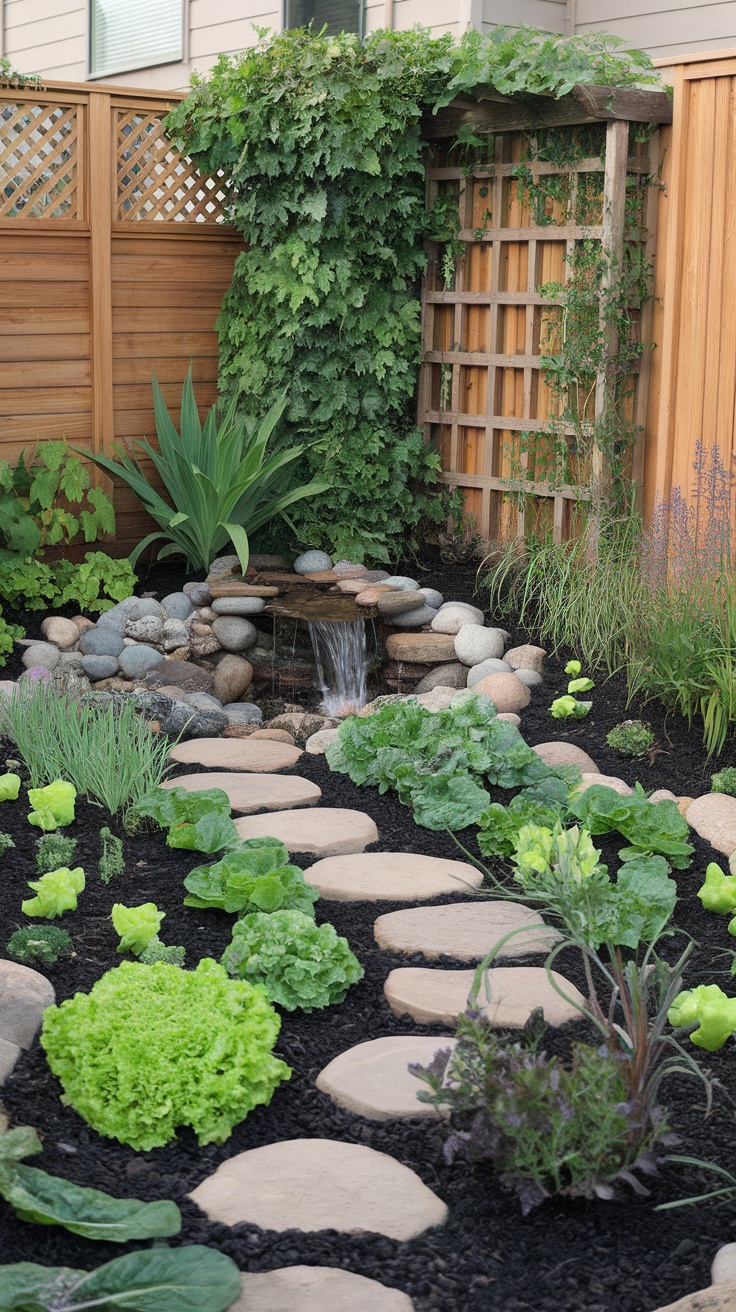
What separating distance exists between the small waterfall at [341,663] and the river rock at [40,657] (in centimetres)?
114

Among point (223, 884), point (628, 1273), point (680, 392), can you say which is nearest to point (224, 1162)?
point (628, 1273)

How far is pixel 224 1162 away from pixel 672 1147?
2.35ft

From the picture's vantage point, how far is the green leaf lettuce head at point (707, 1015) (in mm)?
2281

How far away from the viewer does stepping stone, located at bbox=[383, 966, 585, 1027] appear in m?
2.43

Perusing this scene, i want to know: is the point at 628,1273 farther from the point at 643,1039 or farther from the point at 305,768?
the point at 305,768

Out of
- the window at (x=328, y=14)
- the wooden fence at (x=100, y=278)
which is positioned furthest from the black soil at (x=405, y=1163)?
the window at (x=328, y=14)

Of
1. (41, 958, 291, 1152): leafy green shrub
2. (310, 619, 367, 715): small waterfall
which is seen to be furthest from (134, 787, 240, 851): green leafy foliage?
(310, 619, 367, 715): small waterfall

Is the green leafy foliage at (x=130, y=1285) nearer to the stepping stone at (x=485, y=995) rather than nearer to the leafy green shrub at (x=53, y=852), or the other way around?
the stepping stone at (x=485, y=995)

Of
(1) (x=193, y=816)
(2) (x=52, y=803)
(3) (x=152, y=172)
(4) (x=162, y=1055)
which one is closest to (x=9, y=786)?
(2) (x=52, y=803)

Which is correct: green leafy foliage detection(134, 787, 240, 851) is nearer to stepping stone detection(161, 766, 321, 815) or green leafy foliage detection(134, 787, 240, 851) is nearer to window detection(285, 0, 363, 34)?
stepping stone detection(161, 766, 321, 815)

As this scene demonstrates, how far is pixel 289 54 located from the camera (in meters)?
6.06

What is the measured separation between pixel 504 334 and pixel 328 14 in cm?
293

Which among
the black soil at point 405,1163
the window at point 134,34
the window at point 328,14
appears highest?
the window at point 134,34

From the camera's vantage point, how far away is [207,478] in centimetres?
621
